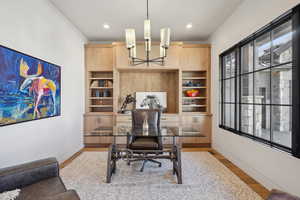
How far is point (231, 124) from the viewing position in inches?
132

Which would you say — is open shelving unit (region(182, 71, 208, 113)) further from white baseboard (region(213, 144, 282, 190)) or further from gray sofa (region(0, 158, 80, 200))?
gray sofa (region(0, 158, 80, 200))

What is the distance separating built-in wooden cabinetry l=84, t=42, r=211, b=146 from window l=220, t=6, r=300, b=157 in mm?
928

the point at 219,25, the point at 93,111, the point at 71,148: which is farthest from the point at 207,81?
the point at 71,148

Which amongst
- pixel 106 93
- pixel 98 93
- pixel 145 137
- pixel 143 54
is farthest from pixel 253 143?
pixel 98 93

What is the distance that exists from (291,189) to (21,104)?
11.1 feet

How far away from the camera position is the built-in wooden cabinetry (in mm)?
4121

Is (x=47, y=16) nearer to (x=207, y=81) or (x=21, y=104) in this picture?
(x=21, y=104)

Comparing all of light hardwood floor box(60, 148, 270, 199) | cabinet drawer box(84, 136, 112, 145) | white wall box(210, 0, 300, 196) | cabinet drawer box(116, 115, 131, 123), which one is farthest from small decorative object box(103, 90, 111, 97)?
white wall box(210, 0, 300, 196)

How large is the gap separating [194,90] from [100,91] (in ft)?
8.40

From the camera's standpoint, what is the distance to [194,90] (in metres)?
4.49

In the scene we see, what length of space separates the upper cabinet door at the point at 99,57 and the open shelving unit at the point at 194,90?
2.03 m

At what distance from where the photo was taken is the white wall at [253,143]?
75.4 inches

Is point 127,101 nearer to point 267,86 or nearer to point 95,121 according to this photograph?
point 95,121

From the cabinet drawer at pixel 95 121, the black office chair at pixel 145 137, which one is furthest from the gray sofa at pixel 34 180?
the cabinet drawer at pixel 95 121
